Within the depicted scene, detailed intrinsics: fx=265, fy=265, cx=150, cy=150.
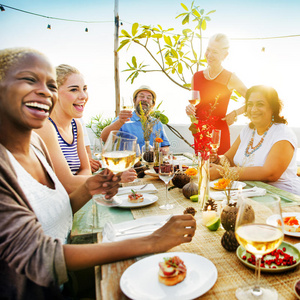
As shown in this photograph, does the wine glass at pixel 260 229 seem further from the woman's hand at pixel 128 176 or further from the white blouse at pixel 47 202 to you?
the woman's hand at pixel 128 176

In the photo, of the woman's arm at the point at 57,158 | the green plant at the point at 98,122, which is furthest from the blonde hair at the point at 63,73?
the green plant at the point at 98,122

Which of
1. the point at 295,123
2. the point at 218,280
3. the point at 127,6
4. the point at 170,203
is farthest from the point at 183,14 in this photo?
the point at 295,123

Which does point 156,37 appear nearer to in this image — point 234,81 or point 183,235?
point 234,81

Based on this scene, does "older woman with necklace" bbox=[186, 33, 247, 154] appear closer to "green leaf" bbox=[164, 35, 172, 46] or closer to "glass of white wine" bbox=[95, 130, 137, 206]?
"green leaf" bbox=[164, 35, 172, 46]

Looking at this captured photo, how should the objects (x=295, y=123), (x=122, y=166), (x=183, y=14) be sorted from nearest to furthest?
(x=122, y=166)
(x=183, y=14)
(x=295, y=123)

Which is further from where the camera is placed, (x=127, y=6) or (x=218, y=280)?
(x=127, y=6)

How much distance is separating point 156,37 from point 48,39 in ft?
10.00

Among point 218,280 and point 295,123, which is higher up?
point 218,280

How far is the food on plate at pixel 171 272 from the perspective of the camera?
0.71 metres

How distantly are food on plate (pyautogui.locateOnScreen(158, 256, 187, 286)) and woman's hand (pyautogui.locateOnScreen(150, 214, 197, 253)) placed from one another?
98 millimetres

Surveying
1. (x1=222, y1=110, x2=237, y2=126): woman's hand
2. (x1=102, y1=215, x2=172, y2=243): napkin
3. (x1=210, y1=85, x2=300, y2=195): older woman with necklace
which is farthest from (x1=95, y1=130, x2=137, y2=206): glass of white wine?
(x1=222, y1=110, x2=237, y2=126): woman's hand

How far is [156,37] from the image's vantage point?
3.74m

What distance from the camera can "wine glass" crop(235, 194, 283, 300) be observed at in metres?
0.67

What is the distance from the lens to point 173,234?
2.82 feet
